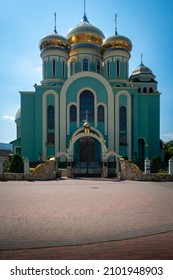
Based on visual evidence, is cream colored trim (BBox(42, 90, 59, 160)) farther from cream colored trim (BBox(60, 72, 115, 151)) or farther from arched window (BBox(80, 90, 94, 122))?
arched window (BBox(80, 90, 94, 122))

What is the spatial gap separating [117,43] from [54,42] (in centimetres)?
901

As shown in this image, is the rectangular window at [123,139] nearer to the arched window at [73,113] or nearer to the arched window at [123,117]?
the arched window at [123,117]

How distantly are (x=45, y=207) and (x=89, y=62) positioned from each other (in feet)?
91.2

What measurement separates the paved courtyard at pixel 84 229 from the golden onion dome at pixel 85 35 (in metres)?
28.6

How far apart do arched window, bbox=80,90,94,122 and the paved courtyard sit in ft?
60.5

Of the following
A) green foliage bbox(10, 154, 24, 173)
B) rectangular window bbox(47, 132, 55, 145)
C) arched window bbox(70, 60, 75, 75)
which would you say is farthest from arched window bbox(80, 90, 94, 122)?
green foliage bbox(10, 154, 24, 173)

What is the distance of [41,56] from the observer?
1238 inches

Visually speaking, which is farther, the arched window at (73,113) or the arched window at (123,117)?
the arched window at (123,117)

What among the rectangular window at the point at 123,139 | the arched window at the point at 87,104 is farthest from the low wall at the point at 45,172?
the rectangular window at the point at 123,139

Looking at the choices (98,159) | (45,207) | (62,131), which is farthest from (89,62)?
(45,207)

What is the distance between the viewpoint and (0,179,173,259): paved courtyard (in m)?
4.20

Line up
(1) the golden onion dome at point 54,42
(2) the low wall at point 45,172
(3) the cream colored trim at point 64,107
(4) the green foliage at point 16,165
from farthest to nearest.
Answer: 1. (1) the golden onion dome at point 54,42
2. (3) the cream colored trim at point 64,107
3. (4) the green foliage at point 16,165
4. (2) the low wall at point 45,172

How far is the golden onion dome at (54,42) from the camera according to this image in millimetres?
30580

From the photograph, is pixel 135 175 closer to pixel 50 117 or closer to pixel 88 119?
pixel 88 119
